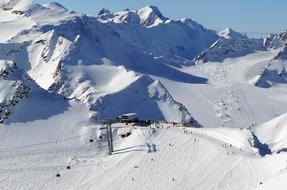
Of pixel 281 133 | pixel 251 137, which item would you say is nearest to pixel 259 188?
pixel 251 137

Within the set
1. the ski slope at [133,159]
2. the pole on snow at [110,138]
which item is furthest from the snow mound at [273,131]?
the pole on snow at [110,138]

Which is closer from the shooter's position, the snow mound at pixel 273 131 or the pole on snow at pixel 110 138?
the pole on snow at pixel 110 138

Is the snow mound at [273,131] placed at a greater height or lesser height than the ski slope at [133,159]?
lesser

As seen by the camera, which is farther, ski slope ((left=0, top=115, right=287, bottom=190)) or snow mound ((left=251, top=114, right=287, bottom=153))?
snow mound ((left=251, top=114, right=287, bottom=153))

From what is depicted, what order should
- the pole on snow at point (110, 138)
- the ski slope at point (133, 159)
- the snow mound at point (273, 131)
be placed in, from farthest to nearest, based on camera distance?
the snow mound at point (273, 131) < the pole on snow at point (110, 138) < the ski slope at point (133, 159)

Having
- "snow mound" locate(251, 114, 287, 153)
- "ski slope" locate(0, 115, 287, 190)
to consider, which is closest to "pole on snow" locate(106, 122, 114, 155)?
"ski slope" locate(0, 115, 287, 190)

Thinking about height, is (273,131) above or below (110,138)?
below

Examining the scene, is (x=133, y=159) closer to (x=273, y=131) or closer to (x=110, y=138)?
(x=110, y=138)

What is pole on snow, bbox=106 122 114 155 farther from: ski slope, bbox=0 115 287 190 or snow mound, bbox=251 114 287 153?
snow mound, bbox=251 114 287 153

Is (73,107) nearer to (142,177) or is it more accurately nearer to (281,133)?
(142,177)

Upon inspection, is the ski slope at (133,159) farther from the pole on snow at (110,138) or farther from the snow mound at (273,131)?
the snow mound at (273,131)

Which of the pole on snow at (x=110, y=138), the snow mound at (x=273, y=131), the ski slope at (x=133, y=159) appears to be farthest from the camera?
the snow mound at (x=273, y=131)

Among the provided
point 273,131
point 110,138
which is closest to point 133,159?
point 110,138
